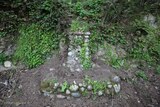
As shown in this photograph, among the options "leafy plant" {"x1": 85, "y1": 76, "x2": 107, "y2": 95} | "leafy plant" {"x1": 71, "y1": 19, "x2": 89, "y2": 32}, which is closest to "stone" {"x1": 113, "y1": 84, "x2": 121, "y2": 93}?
"leafy plant" {"x1": 85, "y1": 76, "x2": 107, "y2": 95}

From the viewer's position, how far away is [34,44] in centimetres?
410

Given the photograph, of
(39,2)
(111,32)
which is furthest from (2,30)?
(111,32)

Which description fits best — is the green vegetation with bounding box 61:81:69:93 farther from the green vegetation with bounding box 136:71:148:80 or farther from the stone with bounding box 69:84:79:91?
the green vegetation with bounding box 136:71:148:80

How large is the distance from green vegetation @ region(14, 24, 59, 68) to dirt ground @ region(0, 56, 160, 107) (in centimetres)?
16

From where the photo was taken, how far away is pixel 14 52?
4.10m

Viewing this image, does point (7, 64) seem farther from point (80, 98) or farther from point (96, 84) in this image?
point (96, 84)

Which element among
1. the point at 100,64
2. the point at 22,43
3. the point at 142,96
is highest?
the point at 22,43

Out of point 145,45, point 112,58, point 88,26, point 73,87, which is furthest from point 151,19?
point 73,87

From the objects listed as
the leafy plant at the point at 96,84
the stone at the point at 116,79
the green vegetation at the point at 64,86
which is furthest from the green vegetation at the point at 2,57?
the stone at the point at 116,79

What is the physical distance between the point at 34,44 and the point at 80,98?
1306 millimetres

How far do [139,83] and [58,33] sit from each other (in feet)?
5.45

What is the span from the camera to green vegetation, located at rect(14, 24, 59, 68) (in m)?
4.02

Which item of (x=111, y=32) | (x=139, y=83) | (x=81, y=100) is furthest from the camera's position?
(x=111, y=32)

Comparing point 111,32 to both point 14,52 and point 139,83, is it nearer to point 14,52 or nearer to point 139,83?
point 139,83
